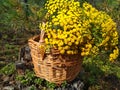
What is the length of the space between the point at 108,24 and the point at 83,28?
37cm

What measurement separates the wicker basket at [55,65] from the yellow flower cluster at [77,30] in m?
0.11

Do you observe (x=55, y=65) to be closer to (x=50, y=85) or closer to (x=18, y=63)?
(x=50, y=85)

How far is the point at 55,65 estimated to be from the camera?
3.75 meters

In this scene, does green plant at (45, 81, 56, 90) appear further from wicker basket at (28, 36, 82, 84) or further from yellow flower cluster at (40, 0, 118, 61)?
yellow flower cluster at (40, 0, 118, 61)

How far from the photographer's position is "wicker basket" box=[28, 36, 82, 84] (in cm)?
373

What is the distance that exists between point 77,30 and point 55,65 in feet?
1.49

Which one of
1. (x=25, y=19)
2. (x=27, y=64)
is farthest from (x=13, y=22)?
(x=27, y=64)

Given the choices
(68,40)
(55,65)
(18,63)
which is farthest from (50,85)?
(68,40)

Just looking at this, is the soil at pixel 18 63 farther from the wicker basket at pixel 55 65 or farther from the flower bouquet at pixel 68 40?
the flower bouquet at pixel 68 40

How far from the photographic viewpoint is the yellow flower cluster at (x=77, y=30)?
11.9 feet

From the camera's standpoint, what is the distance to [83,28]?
3680 mm

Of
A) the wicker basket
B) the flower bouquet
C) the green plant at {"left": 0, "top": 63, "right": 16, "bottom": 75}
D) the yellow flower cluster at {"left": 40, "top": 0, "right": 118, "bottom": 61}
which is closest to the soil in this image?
the green plant at {"left": 0, "top": 63, "right": 16, "bottom": 75}

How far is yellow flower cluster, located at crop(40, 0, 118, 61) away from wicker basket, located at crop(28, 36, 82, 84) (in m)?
0.11

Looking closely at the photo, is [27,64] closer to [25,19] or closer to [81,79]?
[81,79]
